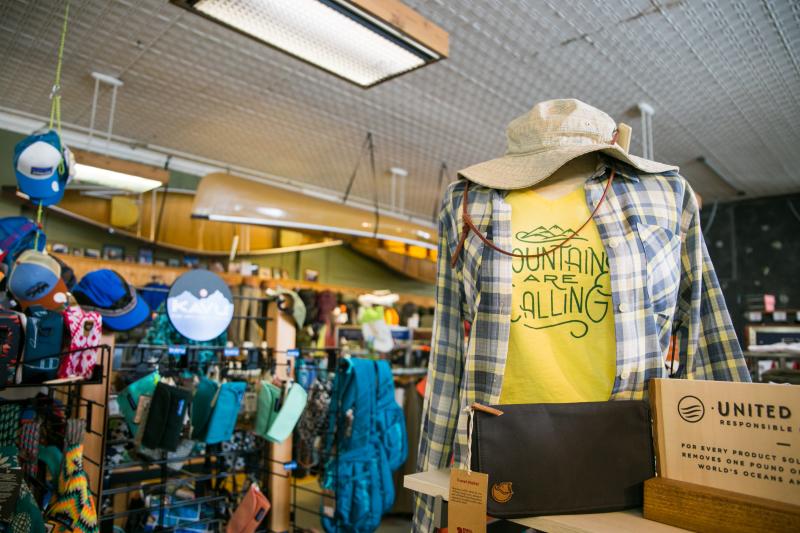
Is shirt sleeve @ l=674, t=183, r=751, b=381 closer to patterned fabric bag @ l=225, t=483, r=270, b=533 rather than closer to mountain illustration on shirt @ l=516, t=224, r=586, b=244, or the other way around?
mountain illustration on shirt @ l=516, t=224, r=586, b=244

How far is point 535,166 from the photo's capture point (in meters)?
1.09

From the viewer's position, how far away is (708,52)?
3.15m

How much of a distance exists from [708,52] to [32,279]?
3641 millimetres

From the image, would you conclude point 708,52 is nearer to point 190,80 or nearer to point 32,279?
point 190,80

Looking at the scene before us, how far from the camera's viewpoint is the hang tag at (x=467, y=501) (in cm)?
78

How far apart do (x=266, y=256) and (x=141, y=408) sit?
14.7ft

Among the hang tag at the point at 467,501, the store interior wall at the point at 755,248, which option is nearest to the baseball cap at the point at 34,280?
the hang tag at the point at 467,501

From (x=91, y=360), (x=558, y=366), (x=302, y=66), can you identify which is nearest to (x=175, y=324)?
(x=91, y=360)

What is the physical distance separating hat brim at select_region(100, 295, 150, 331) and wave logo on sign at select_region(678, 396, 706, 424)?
2428mm

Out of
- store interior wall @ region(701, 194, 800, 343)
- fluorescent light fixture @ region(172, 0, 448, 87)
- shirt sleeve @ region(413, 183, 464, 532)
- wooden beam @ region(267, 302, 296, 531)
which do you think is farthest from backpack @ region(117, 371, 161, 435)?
store interior wall @ region(701, 194, 800, 343)

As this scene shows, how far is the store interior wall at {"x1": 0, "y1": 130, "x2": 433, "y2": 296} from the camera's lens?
4.77 meters

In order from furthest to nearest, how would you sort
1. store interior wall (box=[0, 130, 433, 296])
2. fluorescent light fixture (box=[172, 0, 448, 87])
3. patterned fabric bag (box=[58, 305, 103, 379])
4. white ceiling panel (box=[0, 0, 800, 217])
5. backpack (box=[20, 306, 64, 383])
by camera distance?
store interior wall (box=[0, 130, 433, 296]), white ceiling panel (box=[0, 0, 800, 217]), fluorescent light fixture (box=[172, 0, 448, 87]), patterned fabric bag (box=[58, 305, 103, 379]), backpack (box=[20, 306, 64, 383])

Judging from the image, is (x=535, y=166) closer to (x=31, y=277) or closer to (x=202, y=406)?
(x=31, y=277)

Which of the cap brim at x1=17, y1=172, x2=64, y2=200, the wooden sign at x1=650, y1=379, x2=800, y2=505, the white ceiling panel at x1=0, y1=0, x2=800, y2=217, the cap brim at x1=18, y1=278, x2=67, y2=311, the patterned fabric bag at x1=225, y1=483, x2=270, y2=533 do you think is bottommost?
the patterned fabric bag at x1=225, y1=483, x2=270, y2=533
